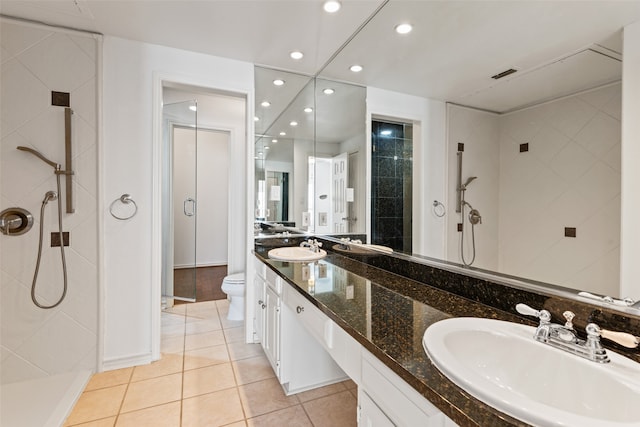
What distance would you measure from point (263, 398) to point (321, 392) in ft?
1.21

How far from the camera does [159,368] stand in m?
2.15

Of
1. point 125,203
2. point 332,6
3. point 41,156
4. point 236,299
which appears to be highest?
point 332,6

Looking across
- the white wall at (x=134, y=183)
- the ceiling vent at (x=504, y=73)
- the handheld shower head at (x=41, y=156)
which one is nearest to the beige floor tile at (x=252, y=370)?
the white wall at (x=134, y=183)

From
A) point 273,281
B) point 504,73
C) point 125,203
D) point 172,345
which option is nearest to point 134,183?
point 125,203

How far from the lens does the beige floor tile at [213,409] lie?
1.62 metres

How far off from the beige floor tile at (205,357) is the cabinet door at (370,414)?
165 centimetres

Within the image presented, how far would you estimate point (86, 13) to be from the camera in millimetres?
1818

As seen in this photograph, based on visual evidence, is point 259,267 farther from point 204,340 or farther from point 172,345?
point 172,345

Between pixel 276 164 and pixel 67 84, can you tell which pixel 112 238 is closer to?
pixel 67 84

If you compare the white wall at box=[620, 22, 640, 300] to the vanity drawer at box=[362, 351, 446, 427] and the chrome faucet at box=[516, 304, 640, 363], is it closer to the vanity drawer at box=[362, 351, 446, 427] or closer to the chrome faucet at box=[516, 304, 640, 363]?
the chrome faucet at box=[516, 304, 640, 363]

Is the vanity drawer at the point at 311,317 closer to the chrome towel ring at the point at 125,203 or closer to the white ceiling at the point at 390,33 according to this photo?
the white ceiling at the point at 390,33

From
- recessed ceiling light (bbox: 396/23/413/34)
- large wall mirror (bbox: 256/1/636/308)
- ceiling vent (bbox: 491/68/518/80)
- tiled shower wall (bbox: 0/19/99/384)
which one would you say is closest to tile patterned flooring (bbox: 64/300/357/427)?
tiled shower wall (bbox: 0/19/99/384)

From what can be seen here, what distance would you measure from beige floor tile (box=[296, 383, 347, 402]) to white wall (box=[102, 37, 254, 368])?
124 centimetres

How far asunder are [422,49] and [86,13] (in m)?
2.06
